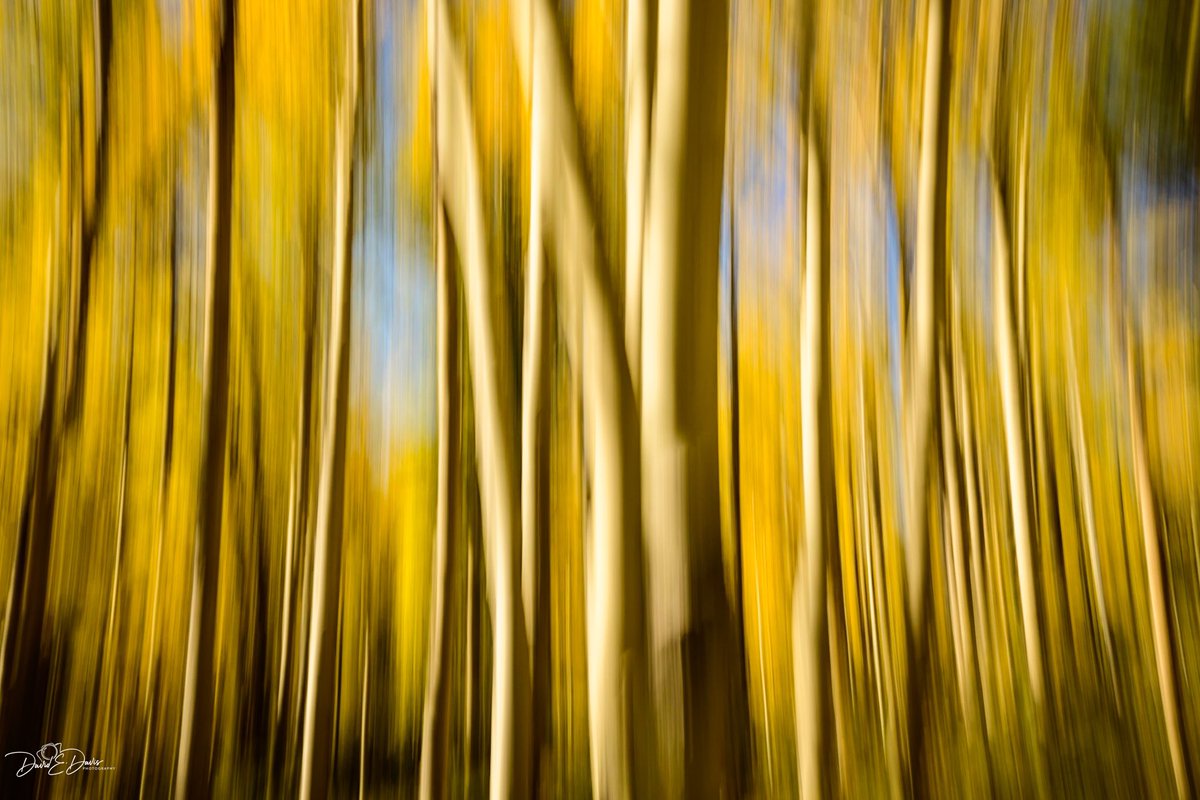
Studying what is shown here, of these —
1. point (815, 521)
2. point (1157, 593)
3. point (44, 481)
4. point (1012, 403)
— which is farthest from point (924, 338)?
point (44, 481)

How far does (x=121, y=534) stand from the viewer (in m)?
0.67

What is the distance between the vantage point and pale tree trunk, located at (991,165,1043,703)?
0.66 meters

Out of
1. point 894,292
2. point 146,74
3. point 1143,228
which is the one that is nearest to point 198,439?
point 146,74

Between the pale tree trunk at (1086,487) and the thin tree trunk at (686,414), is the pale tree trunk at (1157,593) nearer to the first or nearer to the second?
the pale tree trunk at (1086,487)

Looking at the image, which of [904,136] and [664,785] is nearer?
[664,785]

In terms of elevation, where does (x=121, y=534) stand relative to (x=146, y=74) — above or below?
below

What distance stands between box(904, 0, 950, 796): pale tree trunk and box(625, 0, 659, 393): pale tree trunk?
30 cm

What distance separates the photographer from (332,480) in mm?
658

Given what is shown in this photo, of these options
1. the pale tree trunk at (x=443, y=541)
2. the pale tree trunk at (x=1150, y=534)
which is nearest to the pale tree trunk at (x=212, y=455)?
the pale tree trunk at (x=443, y=541)

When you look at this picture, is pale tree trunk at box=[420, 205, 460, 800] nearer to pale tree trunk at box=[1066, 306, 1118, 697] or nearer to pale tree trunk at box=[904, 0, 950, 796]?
pale tree trunk at box=[904, 0, 950, 796]

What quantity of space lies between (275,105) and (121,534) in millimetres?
441

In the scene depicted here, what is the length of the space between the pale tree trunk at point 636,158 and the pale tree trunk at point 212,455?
42cm

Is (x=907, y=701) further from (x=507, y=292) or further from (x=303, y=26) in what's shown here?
(x=303, y=26)

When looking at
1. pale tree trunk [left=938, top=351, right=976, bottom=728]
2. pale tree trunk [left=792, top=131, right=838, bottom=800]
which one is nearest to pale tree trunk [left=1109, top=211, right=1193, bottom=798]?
pale tree trunk [left=938, top=351, right=976, bottom=728]
